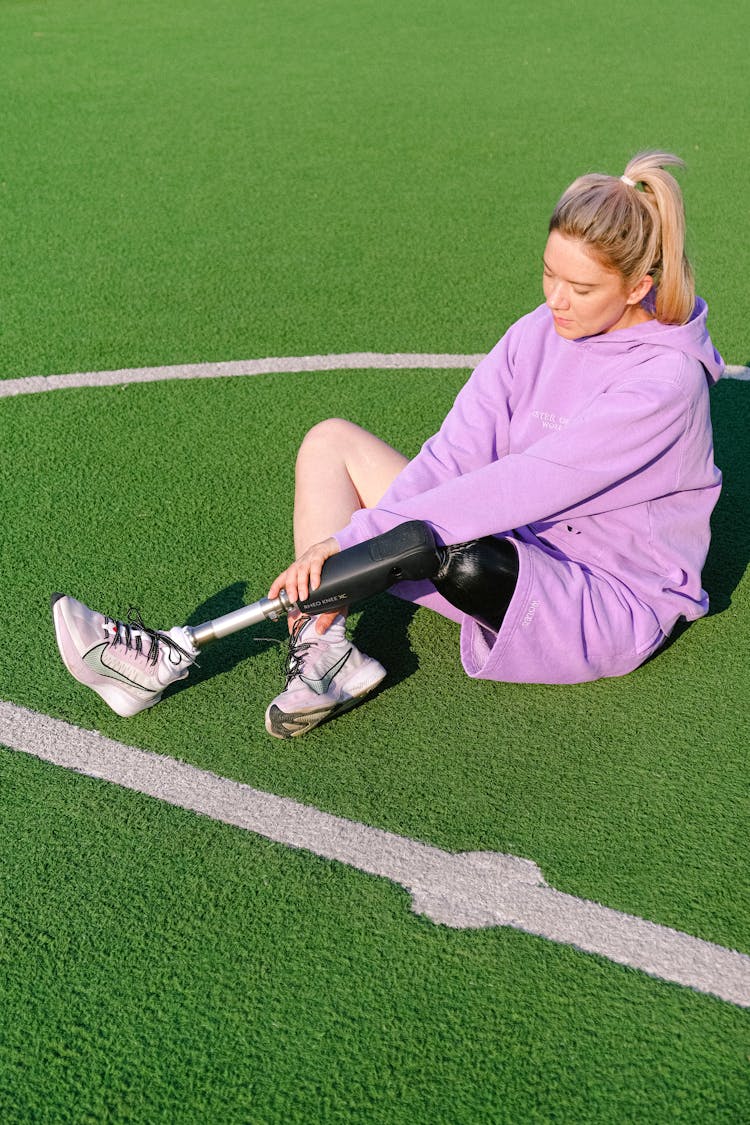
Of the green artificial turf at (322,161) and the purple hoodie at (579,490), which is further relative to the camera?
the green artificial turf at (322,161)

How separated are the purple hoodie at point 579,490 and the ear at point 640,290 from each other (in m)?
0.09

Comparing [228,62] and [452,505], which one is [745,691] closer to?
[452,505]

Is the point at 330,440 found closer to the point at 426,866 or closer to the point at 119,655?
the point at 119,655

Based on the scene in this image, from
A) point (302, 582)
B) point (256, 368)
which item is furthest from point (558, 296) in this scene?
point (256, 368)

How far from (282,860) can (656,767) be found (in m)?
0.94

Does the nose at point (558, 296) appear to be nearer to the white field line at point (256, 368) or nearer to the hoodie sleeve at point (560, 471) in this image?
the hoodie sleeve at point (560, 471)

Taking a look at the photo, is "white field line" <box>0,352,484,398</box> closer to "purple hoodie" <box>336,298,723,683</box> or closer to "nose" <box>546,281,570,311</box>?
"purple hoodie" <box>336,298,723,683</box>

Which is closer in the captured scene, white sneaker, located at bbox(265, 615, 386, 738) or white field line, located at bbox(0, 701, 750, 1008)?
white field line, located at bbox(0, 701, 750, 1008)

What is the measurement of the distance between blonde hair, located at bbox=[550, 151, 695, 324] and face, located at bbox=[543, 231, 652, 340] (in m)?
0.02

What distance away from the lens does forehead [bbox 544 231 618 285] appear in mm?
2664

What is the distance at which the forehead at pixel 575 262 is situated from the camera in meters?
2.66

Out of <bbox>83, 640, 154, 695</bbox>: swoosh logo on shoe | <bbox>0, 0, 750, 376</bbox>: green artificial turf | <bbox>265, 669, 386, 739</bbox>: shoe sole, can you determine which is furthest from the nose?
<bbox>0, 0, 750, 376</bbox>: green artificial turf

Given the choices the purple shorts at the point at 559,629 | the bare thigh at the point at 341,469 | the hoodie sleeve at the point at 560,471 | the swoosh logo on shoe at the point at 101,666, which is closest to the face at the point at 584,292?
the hoodie sleeve at the point at 560,471

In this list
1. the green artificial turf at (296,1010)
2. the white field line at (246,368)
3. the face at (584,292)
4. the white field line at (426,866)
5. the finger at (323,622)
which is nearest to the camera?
the green artificial turf at (296,1010)
